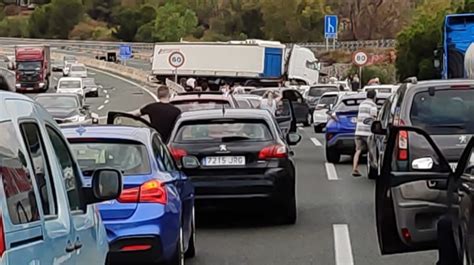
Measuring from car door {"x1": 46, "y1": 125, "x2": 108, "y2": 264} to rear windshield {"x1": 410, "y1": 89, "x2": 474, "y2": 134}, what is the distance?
21.8 ft

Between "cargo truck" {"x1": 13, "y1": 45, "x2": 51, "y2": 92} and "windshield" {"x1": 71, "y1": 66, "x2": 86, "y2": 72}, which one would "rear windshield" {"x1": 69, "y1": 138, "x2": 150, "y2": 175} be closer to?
"cargo truck" {"x1": 13, "y1": 45, "x2": 51, "y2": 92}

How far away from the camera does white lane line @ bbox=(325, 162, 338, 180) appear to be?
2113 cm

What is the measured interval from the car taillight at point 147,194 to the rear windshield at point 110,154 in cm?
27

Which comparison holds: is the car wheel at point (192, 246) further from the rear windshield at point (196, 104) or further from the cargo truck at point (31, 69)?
the cargo truck at point (31, 69)

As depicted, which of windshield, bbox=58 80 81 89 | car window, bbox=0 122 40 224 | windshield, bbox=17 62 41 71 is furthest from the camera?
windshield, bbox=17 62 41 71

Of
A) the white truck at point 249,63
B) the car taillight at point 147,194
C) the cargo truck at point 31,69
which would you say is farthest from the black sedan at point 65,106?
the cargo truck at point 31,69

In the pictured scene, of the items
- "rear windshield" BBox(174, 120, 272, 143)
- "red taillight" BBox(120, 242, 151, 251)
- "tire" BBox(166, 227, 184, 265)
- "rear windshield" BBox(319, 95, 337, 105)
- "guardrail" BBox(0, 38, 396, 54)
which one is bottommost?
"guardrail" BBox(0, 38, 396, 54)

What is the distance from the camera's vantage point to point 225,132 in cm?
1422

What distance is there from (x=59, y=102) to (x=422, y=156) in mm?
22824

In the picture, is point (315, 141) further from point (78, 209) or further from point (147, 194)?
point (78, 209)

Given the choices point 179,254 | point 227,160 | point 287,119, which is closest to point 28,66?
point 287,119

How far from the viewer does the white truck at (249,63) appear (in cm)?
6662

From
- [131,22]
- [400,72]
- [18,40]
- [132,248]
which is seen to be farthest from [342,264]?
[131,22]

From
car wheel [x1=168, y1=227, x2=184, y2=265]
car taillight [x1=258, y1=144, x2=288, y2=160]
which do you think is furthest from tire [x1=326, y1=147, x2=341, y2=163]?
car wheel [x1=168, y1=227, x2=184, y2=265]
